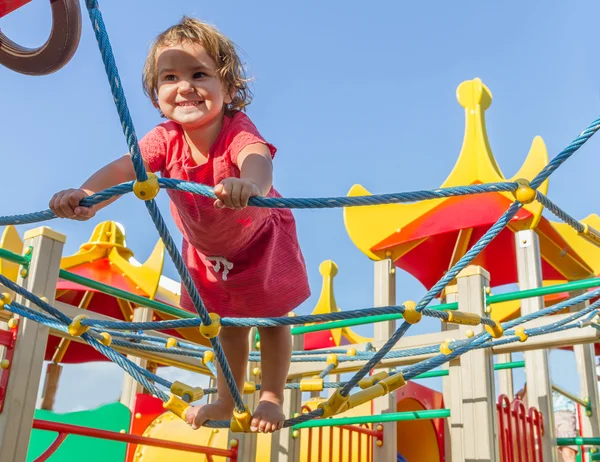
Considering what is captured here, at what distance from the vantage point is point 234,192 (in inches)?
50.0

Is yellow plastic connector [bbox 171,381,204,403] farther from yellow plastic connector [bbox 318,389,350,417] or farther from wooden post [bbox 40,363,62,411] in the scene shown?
wooden post [bbox 40,363,62,411]

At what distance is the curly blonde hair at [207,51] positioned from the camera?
174cm

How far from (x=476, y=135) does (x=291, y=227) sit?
10.6ft

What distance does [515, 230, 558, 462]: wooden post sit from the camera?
145 inches

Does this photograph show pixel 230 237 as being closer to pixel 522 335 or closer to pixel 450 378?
pixel 522 335

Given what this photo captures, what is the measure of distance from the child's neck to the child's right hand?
0.45 m

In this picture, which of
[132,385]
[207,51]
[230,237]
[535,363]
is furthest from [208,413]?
[132,385]

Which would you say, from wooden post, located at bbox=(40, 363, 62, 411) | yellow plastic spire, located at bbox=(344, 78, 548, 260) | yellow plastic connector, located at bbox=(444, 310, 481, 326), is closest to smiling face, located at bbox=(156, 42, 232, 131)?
yellow plastic connector, located at bbox=(444, 310, 481, 326)

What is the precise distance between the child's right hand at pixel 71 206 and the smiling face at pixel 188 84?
0.41 metres

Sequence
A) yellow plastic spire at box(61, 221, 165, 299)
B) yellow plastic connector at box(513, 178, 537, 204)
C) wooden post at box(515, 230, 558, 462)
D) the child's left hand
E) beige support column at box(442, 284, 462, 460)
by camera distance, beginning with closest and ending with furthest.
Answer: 1. the child's left hand
2. yellow plastic connector at box(513, 178, 537, 204)
3. beige support column at box(442, 284, 462, 460)
4. wooden post at box(515, 230, 558, 462)
5. yellow plastic spire at box(61, 221, 165, 299)

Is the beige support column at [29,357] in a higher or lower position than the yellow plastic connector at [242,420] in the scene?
higher

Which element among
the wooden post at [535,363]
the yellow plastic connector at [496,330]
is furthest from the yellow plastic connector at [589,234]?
the wooden post at [535,363]

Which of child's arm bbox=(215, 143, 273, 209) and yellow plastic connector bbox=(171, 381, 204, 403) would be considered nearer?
child's arm bbox=(215, 143, 273, 209)

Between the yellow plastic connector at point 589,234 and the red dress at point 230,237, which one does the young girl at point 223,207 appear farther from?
the yellow plastic connector at point 589,234
